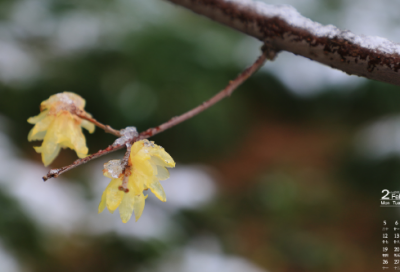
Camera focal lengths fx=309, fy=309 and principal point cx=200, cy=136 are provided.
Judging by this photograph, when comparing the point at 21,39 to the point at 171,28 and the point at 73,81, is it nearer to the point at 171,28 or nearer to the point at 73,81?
the point at 73,81

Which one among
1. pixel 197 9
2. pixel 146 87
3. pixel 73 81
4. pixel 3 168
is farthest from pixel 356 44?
pixel 73 81

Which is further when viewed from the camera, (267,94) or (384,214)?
(267,94)

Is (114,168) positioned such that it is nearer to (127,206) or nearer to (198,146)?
(127,206)

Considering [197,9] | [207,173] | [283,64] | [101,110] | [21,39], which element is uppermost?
[283,64]

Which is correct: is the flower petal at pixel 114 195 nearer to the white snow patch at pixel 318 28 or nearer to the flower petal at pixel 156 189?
the flower petal at pixel 156 189
